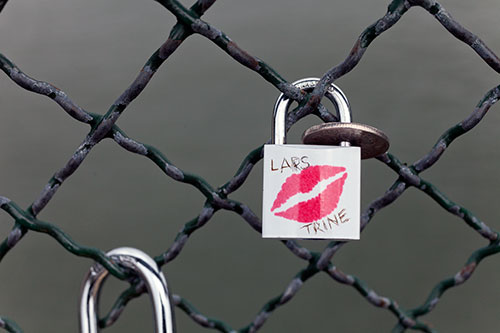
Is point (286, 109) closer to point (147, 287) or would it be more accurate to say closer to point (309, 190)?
point (309, 190)

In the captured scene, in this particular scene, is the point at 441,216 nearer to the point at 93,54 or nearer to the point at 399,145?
the point at 399,145

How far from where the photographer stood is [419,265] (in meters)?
0.95

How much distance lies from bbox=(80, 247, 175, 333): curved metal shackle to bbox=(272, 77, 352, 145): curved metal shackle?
0.62 feet

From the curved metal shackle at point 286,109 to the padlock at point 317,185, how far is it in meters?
0.03

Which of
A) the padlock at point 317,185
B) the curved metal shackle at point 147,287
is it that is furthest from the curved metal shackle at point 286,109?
the curved metal shackle at point 147,287

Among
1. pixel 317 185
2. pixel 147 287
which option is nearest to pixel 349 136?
pixel 317 185

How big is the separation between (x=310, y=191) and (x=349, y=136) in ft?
0.21

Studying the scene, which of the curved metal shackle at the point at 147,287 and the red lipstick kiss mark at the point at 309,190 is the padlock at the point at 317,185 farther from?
the curved metal shackle at the point at 147,287

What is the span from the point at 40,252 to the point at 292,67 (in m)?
0.61

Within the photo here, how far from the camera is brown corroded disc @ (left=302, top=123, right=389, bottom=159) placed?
1.47 ft

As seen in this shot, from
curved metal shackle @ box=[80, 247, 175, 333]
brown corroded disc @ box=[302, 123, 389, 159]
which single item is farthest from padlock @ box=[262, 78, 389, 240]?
curved metal shackle @ box=[80, 247, 175, 333]

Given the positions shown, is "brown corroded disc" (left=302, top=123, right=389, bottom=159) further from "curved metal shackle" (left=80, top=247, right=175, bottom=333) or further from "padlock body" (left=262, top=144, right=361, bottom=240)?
"curved metal shackle" (left=80, top=247, right=175, bottom=333)

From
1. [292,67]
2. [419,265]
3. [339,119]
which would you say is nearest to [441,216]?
[419,265]

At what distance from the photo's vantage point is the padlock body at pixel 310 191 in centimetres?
45
